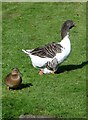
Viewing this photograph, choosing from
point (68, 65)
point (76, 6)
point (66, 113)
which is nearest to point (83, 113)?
point (66, 113)

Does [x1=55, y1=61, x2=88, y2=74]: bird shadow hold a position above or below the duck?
below

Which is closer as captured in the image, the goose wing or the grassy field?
the grassy field

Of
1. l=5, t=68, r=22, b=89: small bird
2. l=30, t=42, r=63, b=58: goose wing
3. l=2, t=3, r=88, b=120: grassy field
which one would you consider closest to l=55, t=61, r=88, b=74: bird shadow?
l=2, t=3, r=88, b=120: grassy field

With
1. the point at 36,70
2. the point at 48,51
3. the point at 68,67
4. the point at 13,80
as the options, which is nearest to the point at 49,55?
the point at 48,51

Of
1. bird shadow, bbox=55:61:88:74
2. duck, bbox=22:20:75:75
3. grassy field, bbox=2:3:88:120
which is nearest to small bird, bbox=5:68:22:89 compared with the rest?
grassy field, bbox=2:3:88:120

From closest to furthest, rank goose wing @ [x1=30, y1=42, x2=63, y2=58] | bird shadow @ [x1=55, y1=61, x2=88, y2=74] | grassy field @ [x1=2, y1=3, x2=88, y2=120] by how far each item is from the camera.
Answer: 1. grassy field @ [x1=2, y1=3, x2=88, y2=120]
2. goose wing @ [x1=30, y1=42, x2=63, y2=58]
3. bird shadow @ [x1=55, y1=61, x2=88, y2=74]

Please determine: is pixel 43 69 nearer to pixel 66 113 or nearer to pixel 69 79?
pixel 69 79

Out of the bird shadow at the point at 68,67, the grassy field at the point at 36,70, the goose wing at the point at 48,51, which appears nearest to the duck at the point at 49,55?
the goose wing at the point at 48,51

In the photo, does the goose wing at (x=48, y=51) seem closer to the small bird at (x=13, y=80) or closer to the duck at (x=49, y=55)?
the duck at (x=49, y=55)

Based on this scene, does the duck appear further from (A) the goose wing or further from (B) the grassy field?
(B) the grassy field

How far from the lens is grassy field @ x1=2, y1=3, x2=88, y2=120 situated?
18.0 m

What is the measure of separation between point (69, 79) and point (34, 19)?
886 centimetres

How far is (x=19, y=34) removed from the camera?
86.9 feet

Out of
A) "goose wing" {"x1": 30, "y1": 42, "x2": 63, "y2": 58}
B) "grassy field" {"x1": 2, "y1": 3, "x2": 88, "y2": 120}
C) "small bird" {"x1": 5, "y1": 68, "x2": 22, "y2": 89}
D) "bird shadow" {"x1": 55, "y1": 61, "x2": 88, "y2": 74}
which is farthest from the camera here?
"bird shadow" {"x1": 55, "y1": 61, "x2": 88, "y2": 74}
